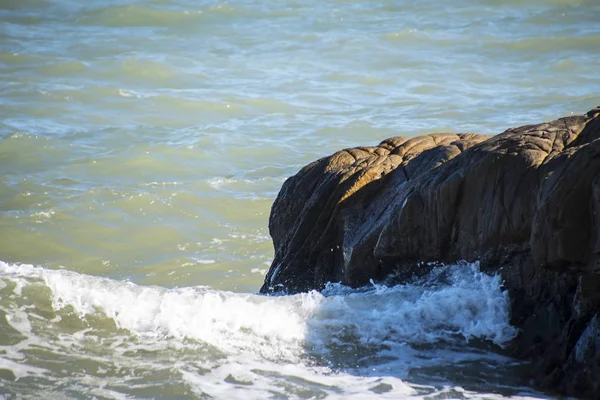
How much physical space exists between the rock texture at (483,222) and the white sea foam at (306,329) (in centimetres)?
21

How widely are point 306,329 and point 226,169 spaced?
7745 millimetres

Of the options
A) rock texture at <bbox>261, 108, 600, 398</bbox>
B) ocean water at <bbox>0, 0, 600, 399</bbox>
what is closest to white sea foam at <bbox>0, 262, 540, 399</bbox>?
ocean water at <bbox>0, 0, 600, 399</bbox>

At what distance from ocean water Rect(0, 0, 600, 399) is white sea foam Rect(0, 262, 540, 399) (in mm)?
15

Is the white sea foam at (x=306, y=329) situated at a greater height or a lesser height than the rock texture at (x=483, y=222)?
lesser

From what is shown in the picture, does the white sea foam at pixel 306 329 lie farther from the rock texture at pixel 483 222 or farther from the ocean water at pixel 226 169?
the rock texture at pixel 483 222

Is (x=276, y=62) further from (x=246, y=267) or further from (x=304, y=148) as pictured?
(x=246, y=267)

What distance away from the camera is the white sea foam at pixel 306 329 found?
5.26m

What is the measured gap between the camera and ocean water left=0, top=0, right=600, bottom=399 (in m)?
5.46

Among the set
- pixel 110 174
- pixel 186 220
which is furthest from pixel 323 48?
pixel 186 220

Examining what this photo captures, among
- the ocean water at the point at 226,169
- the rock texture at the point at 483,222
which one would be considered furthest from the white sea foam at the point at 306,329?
the rock texture at the point at 483,222

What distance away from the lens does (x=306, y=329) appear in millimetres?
5852

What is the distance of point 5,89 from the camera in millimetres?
17859

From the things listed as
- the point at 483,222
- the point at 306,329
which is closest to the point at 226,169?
the point at 306,329

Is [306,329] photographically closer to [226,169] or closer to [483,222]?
[483,222]
